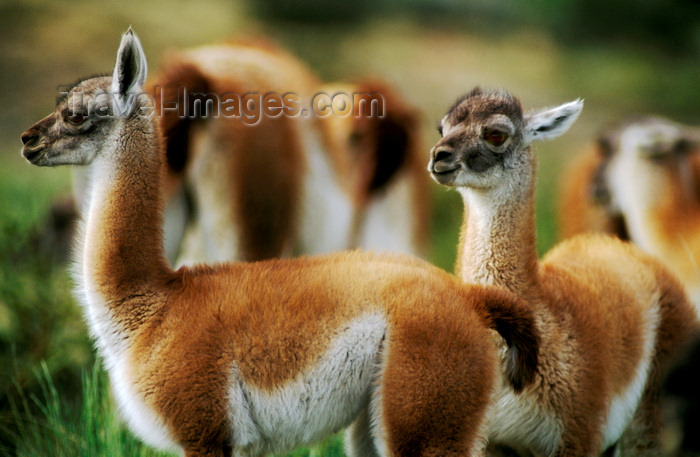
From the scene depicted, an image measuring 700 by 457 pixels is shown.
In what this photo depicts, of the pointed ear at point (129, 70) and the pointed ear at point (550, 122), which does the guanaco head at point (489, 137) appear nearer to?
the pointed ear at point (550, 122)

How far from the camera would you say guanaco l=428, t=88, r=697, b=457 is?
12.0 feet

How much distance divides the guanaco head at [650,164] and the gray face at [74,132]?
4104 millimetres

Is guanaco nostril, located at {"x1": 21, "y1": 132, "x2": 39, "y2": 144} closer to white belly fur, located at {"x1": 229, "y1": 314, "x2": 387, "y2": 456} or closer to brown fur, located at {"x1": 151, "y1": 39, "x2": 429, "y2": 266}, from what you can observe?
white belly fur, located at {"x1": 229, "y1": 314, "x2": 387, "y2": 456}

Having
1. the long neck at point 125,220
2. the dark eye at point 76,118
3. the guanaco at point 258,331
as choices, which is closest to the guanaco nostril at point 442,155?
the guanaco at point 258,331

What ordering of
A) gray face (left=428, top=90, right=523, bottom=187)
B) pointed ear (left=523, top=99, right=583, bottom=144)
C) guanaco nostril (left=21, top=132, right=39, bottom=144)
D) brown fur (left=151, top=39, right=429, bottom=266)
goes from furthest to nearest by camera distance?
1. brown fur (left=151, top=39, right=429, bottom=266)
2. pointed ear (left=523, top=99, right=583, bottom=144)
3. gray face (left=428, top=90, right=523, bottom=187)
4. guanaco nostril (left=21, top=132, right=39, bottom=144)

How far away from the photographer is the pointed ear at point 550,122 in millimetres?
3912

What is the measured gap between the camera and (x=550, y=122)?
12.8ft

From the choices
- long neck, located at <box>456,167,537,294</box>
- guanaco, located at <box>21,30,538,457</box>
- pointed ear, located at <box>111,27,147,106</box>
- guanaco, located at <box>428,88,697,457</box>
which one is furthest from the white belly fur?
pointed ear, located at <box>111,27,147,106</box>

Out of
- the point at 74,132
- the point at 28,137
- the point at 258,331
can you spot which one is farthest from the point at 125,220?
the point at 258,331

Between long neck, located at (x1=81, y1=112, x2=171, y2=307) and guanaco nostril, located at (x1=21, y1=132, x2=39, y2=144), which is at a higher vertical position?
guanaco nostril, located at (x1=21, y1=132, x2=39, y2=144)

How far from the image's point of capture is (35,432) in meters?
4.33

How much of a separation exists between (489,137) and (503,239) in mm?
453

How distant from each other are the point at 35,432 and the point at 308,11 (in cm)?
1570

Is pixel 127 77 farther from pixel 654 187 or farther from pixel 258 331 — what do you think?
pixel 654 187
